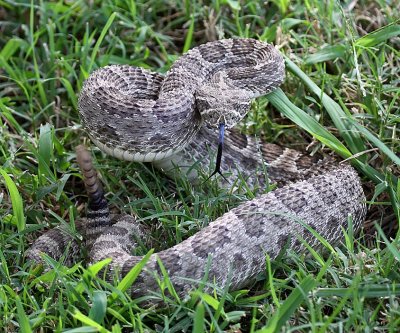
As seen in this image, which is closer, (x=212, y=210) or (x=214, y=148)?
(x=212, y=210)

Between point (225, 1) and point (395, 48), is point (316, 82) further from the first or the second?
point (225, 1)

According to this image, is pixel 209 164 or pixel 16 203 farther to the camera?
pixel 209 164

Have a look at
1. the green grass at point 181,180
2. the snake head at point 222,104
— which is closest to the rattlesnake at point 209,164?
the snake head at point 222,104

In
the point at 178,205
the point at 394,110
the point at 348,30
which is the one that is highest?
the point at 348,30

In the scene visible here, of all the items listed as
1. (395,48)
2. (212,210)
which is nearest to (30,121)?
(212,210)

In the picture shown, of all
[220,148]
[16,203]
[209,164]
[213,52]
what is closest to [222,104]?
[220,148]

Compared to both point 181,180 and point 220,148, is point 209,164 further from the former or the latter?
point 220,148

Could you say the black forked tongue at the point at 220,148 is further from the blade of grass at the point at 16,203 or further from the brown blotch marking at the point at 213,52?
the blade of grass at the point at 16,203
